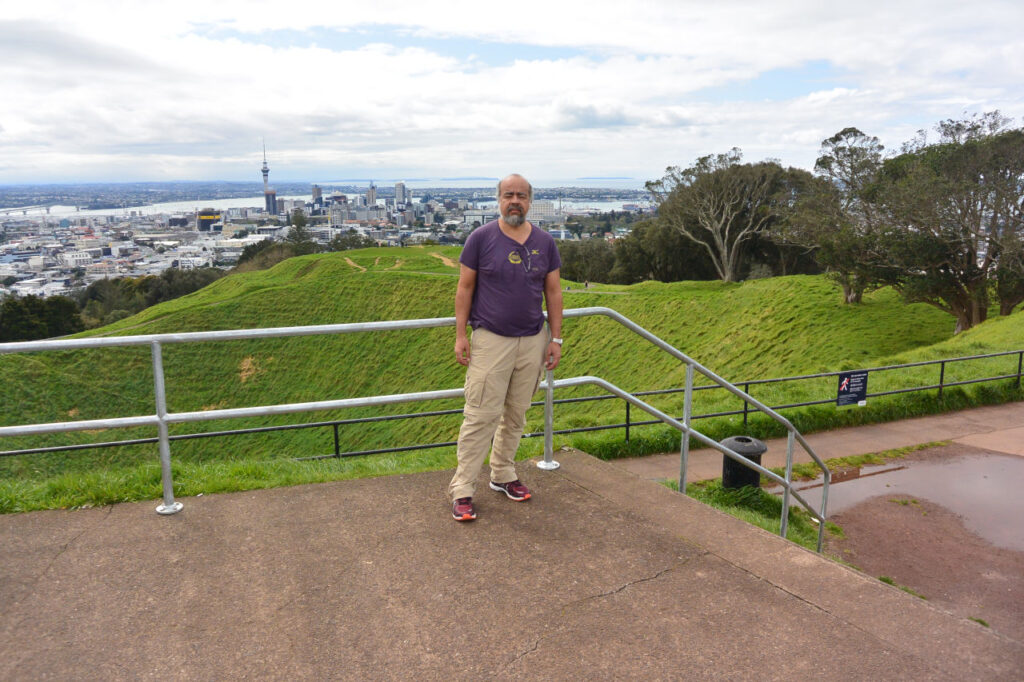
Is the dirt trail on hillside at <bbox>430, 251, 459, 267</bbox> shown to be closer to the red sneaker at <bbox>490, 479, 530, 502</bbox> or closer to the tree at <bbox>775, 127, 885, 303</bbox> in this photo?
the tree at <bbox>775, 127, 885, 303</bbox>

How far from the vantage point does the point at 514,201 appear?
13.3 ft

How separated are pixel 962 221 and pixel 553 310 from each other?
24.7 meters

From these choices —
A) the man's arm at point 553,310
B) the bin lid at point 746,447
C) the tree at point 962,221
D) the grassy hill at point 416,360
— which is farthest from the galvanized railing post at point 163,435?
the tree at point 962,221

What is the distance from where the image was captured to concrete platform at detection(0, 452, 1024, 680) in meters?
2.86

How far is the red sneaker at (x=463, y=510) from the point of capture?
4094 mm

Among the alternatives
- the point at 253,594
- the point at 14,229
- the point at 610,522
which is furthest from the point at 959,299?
the point at 14,229

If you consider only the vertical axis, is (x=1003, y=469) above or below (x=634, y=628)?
below

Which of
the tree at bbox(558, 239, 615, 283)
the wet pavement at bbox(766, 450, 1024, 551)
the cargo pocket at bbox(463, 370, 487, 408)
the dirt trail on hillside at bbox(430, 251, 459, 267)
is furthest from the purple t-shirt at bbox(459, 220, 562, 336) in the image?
the tree at bbox(558, 239, 615, 283)

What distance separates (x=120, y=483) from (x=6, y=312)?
64.4m

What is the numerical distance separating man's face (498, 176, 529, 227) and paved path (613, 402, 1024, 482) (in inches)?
221

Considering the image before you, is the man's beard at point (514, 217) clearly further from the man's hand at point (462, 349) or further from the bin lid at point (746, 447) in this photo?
the bin lid at point (746, 447)

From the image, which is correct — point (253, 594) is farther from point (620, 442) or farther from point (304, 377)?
point (304, 377)

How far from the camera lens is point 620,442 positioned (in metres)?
9.75

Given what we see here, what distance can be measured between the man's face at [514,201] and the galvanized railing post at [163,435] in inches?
75.3
